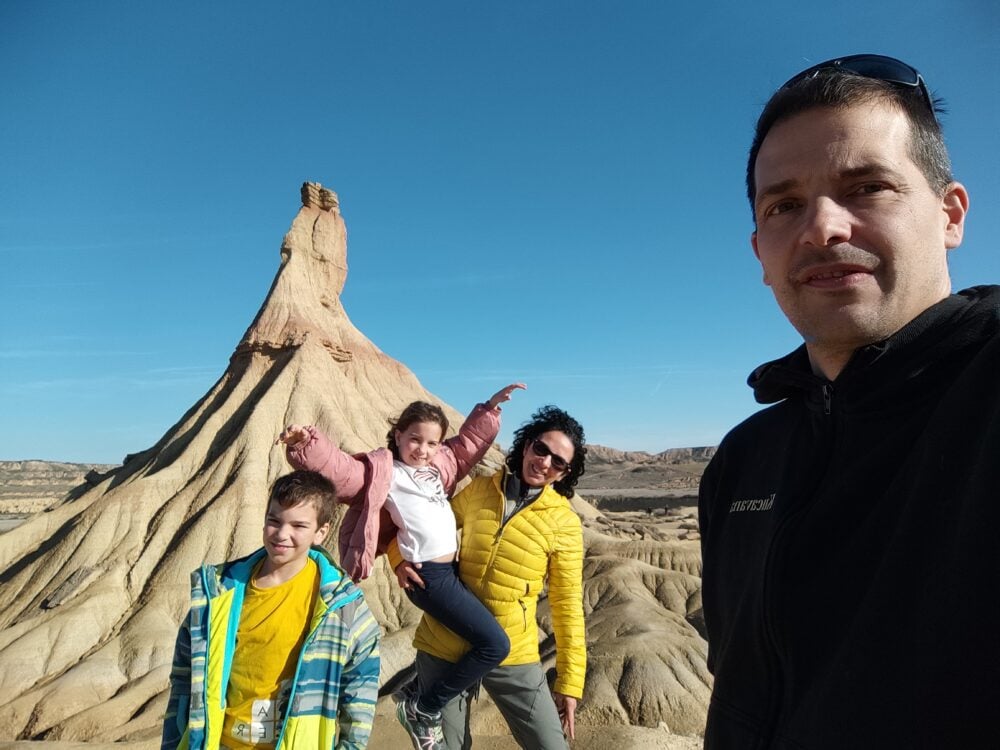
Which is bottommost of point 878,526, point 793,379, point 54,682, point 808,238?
point 54,682

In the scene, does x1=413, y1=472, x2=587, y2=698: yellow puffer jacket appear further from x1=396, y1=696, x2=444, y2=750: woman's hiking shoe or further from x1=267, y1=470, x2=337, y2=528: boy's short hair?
x1=267, y1=470, x2=337, y2=528: boy's short hair

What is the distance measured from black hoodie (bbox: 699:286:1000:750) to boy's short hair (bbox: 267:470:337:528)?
7.45 ft

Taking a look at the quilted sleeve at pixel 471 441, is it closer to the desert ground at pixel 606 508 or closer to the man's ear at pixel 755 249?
the man's ear at pixel 755 249

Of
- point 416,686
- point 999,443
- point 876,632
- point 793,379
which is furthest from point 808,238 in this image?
point 416,686

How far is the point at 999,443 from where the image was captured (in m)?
0.93

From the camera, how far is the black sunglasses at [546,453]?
3.68 m

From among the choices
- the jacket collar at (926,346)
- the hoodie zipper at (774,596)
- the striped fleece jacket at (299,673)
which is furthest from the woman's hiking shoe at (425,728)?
the jacket collar at (926,346)

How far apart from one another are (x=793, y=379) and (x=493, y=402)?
3.00 metres

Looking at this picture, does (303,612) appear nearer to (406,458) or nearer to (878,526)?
(406,458)

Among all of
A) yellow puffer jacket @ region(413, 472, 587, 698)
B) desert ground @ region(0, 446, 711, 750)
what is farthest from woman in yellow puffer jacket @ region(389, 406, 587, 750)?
desert ground @ region(0, 446, 711, 750)

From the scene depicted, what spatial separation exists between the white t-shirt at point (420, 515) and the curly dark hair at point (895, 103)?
9.96 ft

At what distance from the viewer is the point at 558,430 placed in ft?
12.5

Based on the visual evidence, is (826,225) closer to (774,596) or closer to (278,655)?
(774,596)

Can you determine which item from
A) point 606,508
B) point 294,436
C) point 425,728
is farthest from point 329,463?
point 606,508
